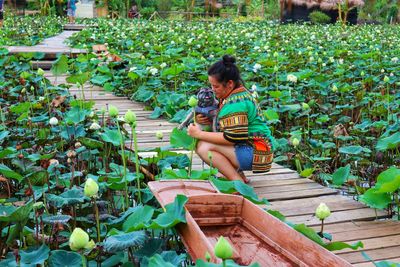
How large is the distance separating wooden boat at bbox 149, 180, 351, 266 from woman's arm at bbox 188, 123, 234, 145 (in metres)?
0.53

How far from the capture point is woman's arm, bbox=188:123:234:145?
2.91 m

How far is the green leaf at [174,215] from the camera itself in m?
1.85

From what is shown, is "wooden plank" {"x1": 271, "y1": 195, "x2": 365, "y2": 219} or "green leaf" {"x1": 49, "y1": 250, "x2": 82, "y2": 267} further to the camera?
"wooden plank" {"x1": 271, "y1": 195, "x2": 365, "y2": 219}

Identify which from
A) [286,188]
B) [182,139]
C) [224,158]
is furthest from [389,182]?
[182,139]

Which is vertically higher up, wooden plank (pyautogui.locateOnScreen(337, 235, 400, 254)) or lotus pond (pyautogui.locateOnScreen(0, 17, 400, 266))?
lotus pond (pyautogui.locateOnScreen(0, 17, 400, 266))

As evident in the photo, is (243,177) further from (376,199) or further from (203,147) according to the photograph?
(376,199)

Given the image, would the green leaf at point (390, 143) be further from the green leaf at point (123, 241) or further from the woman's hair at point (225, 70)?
the green leaf at point (123, 241)

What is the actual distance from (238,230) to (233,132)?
84cm

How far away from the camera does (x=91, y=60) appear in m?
6.66

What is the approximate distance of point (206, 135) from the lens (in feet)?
9.64

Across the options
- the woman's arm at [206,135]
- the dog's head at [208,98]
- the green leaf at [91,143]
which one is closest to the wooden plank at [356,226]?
the woman's arm at [206,135]

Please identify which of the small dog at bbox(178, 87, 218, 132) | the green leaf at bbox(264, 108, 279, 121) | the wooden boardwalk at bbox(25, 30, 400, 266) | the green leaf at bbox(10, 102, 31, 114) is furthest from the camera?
the green leaf at bbox(264, 108, 279, 121)

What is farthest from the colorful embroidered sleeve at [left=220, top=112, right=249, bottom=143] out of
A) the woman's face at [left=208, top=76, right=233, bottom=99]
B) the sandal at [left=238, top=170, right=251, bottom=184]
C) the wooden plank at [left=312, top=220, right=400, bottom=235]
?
the wooden plank at [left=312, top=220, right=400, bottom=235]

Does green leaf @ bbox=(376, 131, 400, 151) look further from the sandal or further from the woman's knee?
the woman's knee
